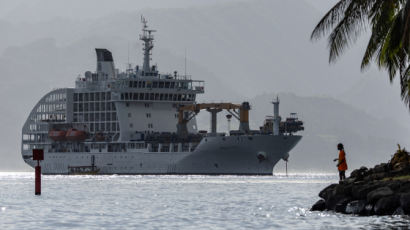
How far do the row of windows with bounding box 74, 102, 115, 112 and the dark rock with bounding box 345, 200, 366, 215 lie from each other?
335ft

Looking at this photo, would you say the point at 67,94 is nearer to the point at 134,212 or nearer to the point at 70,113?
the point at 70,113

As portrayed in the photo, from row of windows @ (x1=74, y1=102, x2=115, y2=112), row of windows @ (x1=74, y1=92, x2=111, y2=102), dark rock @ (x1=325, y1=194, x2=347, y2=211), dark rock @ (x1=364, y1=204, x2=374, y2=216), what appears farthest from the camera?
row of windows @ (x1=74, y1=92, x2=111, y2=102)

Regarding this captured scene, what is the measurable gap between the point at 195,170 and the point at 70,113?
26330 millimetres

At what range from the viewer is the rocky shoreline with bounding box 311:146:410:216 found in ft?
123

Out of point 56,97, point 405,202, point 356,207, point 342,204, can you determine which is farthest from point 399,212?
point 56,97

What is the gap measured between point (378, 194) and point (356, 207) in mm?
1610

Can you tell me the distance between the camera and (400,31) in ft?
113

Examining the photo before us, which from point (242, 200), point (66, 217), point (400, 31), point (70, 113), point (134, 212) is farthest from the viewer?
point (70, 113)

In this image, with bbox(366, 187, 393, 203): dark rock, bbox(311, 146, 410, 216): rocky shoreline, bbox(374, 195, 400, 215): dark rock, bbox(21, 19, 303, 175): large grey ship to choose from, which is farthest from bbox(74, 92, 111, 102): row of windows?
bbox(374, 195, 400, 215): dark rock

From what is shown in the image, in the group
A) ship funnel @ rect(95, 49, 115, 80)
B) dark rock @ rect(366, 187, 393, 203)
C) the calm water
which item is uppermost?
ship funnel @ rect(95, 49, 115, 80)

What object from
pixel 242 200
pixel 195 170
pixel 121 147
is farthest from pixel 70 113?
pixel 242 200

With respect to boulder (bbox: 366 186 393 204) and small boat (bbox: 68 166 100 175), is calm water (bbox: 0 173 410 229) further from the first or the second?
small boat (bbox: 68 166 100 175)

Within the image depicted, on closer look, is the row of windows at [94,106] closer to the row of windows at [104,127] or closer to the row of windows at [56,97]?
the row of windows at [104,127]

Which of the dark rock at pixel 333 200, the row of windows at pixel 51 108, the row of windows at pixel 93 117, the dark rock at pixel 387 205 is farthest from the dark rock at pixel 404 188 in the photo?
the row of windows at pixel 51 108
